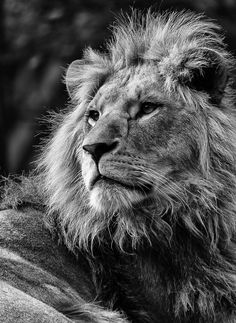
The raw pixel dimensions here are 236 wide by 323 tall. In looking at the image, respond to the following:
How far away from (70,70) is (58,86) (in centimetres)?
432

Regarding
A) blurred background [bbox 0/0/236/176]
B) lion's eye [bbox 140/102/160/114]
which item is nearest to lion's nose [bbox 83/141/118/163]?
lion's eye [bbox 140/102/160/114]

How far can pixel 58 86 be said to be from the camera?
1277cm

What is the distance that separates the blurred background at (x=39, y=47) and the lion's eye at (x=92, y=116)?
464 cm

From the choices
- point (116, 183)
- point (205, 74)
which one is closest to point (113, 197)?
point (116, 183)

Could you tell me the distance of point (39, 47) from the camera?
44.8 ft

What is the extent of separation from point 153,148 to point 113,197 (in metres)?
0.38

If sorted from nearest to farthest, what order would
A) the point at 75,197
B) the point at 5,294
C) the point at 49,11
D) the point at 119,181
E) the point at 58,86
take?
the point at 5,294 < the point at 119,181 < the point at 75,197 < the point at 58,86 < the point at 49,11

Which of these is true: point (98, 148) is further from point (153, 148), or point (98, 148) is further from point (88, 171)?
point (153, 148)

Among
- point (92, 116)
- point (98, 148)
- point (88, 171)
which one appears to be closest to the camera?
point (98, 148)

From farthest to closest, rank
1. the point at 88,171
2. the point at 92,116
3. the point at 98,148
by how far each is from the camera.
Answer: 1. the point at 92,116
2. the point at 88,171
3. the point at 98,148

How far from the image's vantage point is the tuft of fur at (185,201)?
24.8 feet

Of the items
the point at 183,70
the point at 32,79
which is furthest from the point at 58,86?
the point at 183,70

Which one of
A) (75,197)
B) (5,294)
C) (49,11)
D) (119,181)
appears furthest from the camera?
(49,11)

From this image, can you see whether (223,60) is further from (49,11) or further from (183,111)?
(49,11)
